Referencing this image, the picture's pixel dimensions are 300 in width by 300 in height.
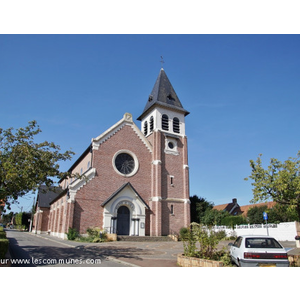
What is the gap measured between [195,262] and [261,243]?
2.55 meters

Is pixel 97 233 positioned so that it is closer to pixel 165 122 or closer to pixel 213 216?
pixel 165 122

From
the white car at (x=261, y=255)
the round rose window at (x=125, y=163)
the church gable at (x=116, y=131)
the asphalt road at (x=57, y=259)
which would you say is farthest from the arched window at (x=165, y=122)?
the white car at (x=261, y=255)

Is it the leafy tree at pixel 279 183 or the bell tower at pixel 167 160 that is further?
the bell tower at pixel 167 160

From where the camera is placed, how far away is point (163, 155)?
34344 mm

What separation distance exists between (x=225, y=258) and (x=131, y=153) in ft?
75.2

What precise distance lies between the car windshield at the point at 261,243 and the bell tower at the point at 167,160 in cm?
2154

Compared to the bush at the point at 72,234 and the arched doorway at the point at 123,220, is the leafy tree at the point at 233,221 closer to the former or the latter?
the arched doorway at the point at 123,220

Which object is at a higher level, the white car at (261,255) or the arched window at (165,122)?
the arched window at (165,122)

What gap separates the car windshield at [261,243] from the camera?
377 inches

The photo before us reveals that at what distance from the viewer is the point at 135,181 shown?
31922mm

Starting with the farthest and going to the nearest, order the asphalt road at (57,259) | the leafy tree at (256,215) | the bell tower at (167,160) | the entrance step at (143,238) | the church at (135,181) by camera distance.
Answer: the leafy tree at (256,215) < the bell tower at (167,160) < the church at (135,181) < the entrance step at (143,238) < the asphalt road at (57,259)

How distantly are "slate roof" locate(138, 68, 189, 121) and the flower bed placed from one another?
26.8 meters

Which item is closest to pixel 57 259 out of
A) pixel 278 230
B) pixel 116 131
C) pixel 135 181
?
pixel 135 181

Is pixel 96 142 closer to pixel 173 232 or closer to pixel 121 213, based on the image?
pixel 121 213
